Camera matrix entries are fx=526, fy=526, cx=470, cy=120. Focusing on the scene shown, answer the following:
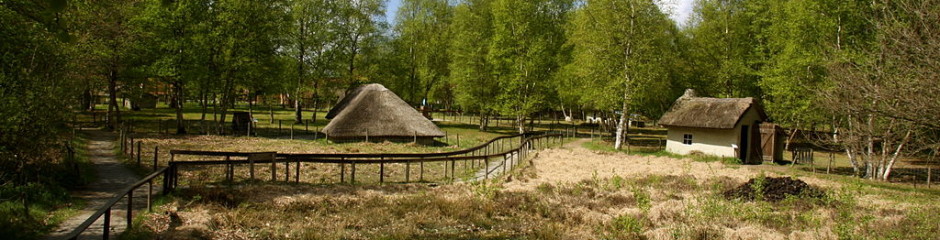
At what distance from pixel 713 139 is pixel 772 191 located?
13720mm

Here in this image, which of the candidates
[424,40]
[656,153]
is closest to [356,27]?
[424,40]

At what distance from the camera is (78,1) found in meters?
20.0

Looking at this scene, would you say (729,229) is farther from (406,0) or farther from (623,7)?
(406,0)

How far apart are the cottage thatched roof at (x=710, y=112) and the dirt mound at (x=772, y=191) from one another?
11881 millimetres

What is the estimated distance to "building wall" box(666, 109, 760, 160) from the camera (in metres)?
26.9

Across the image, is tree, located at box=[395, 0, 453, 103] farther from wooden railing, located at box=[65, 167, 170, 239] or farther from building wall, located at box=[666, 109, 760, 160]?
wooden railing, located at box=[65, 167, 170, 239]

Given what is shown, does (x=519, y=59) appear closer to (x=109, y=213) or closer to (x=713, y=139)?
(x=713, y=139)

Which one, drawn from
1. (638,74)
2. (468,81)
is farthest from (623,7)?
(468,81)

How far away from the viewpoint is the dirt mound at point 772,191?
14.0m

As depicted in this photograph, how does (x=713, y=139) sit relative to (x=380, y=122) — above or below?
below

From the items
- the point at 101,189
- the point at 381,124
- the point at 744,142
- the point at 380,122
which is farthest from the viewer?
the point at 380,122

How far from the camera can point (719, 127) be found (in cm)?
2644

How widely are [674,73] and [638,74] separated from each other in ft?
36.4

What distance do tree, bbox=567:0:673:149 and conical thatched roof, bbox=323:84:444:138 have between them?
10.0m
